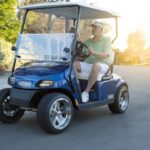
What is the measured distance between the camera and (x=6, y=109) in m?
6.69

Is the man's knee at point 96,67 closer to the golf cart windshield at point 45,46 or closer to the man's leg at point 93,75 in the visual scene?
the man's leg at point 93,75

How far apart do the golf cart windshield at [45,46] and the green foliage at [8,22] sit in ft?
33.6

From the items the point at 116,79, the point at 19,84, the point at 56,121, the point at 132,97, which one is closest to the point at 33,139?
the point at 56,121

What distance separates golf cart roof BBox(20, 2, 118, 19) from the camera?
6715mm

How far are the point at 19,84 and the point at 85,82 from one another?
1.09 m

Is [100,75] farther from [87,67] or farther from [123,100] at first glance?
[123,100]

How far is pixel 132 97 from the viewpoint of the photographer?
9.52 meters

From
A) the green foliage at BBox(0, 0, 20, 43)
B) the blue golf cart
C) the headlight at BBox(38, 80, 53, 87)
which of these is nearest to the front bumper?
the blue golf cart

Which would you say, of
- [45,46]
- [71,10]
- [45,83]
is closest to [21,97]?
[45,83]

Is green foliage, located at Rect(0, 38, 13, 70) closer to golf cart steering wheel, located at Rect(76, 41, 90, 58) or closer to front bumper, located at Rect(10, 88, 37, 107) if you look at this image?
golf cart steering wheel, located at Rect(76, 41, 90, 58)

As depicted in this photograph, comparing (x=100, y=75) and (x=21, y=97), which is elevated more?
(x=100, y=75)

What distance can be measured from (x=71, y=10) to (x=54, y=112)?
68.8 inches

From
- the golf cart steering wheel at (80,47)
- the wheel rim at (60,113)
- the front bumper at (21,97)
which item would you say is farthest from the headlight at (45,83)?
the golf cart steering wheel at (80,47)

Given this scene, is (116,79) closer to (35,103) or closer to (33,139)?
(35,103)
